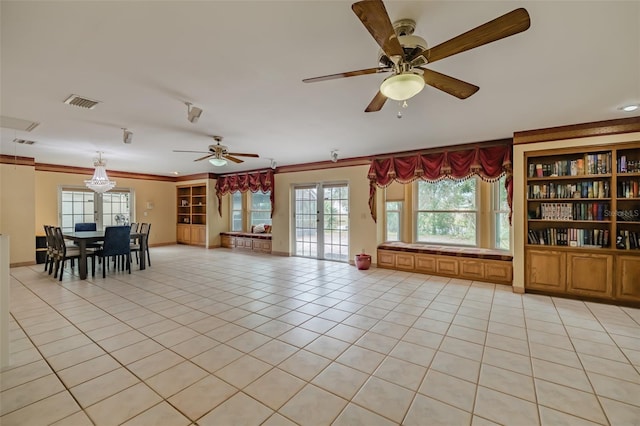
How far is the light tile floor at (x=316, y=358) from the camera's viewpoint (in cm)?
185

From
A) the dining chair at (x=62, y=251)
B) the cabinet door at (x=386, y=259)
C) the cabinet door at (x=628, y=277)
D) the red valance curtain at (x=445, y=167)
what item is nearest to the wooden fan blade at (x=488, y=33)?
the red valance curtain at (x=445, y=167)

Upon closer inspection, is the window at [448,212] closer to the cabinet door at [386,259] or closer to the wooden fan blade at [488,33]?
the cabinet door at [386,259]

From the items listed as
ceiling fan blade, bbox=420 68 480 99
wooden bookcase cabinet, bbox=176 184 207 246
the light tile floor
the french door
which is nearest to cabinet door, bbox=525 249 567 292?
the light tile floor

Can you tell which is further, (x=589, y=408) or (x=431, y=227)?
(x=431, y=227)

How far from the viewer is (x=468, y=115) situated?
3.59 m

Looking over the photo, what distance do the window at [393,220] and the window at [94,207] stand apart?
815 centimetres

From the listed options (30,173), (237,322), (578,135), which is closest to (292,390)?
(237,322)

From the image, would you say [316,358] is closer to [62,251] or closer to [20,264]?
[62,251]

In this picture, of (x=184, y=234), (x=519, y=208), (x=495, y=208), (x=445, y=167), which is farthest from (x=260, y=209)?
(x=519, y=208)

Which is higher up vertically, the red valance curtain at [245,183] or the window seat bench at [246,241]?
the red valance curtain at [245,183]

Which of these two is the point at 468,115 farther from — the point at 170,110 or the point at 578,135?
the point at 170,110

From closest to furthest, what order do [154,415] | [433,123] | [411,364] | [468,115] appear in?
1. [154,415]
2. [411,364]
3. [468,115]
4. [433,123]

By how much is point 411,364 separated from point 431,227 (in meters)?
4.22

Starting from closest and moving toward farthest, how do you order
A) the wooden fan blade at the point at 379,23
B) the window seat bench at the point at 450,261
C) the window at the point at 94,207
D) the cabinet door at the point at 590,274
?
the wooden fan blade at the point at 379,23 → the cabinet door at the point at 590,274 → the window seat bench at the point at 450,261 → the window at the point at 94,207
